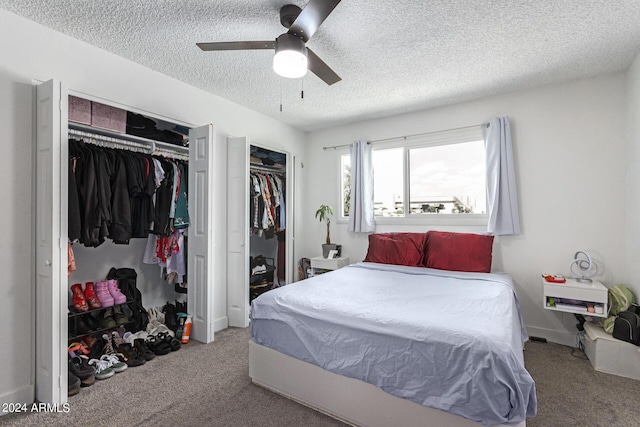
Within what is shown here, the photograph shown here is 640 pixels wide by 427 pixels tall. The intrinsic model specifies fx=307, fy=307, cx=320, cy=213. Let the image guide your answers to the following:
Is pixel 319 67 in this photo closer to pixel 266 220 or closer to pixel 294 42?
pixel 294 42

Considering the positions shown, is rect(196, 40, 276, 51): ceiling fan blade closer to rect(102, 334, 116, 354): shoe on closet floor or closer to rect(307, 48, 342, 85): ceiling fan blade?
rect(307, 48, 342, 85): ceiling fan blade

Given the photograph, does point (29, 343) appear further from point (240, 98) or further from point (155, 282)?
point (240, 98)

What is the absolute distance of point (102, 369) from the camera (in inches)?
96.0

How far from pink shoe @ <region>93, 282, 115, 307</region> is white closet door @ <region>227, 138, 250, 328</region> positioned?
1201mm

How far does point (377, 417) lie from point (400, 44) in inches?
104

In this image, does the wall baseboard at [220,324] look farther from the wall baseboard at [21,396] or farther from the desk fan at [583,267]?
the desk fan at [583,267]

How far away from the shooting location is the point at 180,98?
10.5ft

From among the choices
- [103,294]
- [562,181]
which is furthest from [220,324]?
[562,181]

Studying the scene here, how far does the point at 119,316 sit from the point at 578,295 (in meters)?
4.12

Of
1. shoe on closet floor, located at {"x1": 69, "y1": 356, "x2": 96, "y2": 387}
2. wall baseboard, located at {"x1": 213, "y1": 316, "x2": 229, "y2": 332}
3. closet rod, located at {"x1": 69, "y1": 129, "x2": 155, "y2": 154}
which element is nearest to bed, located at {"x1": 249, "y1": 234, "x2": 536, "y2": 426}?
shoe on closet floor, located at {"x1": 69, "y1": 356, "x2": 96, "y2": 387}

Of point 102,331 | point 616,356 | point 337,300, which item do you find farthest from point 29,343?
point 616,356

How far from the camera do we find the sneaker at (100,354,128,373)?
2495mm

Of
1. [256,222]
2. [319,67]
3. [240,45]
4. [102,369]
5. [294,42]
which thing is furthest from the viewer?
[256,222]

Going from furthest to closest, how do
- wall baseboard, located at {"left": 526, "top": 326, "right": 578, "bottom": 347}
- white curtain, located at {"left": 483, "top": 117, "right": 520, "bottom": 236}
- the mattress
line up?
white curtain, located at {"left": 483, "top": 117, "right": 520, "bottom": 236}
wall baseboard, located at {"left": 526, "top": 326, "right": 578, "bottom": 347}
the mattress
